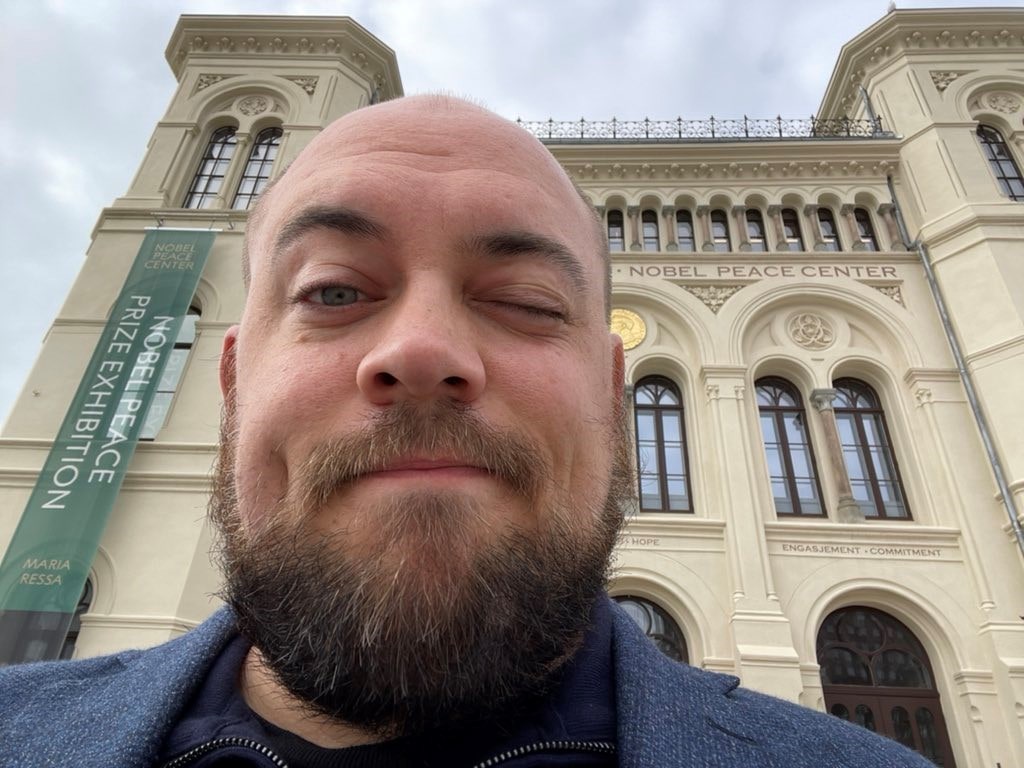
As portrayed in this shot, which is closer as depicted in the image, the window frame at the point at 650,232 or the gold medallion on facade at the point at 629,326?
the gold medallion on facade at the point at 629,326

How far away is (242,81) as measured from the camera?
12.4 meters

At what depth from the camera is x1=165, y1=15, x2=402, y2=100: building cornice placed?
1253cm

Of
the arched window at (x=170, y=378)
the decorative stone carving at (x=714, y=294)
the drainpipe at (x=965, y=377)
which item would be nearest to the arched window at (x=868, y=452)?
the drainpipe at (x=965, y=377)

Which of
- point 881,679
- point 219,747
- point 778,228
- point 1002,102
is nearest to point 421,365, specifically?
point 219,747

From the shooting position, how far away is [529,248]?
1.19 meters

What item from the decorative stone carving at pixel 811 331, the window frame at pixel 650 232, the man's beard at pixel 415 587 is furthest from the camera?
the window frame at pixel 650 232

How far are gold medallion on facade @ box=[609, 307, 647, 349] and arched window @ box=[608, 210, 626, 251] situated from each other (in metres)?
1.53

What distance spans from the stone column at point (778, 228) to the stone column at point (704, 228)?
115cm

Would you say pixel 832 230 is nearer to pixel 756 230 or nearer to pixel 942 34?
pixel 756 230

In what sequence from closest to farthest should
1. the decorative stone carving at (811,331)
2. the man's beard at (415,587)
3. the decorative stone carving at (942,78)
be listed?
the man's beard at (415,587) < the decorative stone carving at (811,331) < the decorative stone carving at (942,78)

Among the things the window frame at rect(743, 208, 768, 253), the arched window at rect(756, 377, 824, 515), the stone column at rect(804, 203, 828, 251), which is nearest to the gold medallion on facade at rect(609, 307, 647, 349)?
the arched window at rect(756, 377, 824, 515)

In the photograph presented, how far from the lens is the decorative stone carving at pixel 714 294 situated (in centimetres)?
997

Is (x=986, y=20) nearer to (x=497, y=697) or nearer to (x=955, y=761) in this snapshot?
(x=955, y=761)

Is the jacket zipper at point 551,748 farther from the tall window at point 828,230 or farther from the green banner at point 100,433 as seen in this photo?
the tall window at point 828,230
